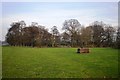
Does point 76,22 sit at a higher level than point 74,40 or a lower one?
higher

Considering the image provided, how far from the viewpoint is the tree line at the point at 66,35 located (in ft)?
217

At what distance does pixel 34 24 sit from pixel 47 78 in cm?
6091

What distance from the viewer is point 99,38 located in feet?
219

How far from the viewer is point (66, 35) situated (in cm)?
7412

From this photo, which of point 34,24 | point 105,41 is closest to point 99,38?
point 105,41

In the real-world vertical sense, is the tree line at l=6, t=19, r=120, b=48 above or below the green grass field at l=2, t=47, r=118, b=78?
above

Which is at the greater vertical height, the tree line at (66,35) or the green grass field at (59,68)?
the tree line at (66,35)

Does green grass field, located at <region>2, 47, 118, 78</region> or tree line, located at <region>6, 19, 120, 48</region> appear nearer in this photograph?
green grass field, located at <region>2, 47, 118, 78</region>

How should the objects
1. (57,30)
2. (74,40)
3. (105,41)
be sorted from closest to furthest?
(105,41) < (74,40) < (57,30)

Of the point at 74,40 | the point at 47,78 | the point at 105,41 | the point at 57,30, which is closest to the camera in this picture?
the point at 47,78

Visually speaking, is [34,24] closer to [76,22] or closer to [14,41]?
[14,41]

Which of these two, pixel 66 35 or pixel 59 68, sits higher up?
pixel 66 35

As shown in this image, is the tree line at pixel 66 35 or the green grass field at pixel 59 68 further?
the tree line at pixel 66 35

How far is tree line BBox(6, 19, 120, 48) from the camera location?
66.2 metres
